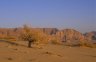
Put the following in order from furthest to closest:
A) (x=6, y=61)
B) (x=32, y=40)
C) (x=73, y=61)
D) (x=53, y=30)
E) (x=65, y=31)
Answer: (x=53, y=30)
(x=65, y=31)
(x=32, y=40)
(x=73, y=61)
(x=6, y=61)

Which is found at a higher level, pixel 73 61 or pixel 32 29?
pixel 32 29

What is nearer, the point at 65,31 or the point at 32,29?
the point at 32,29

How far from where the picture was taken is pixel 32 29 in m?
24.5

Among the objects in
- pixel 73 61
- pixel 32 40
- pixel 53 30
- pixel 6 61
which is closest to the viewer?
pixel 6 61

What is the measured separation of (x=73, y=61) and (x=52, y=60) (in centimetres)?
111

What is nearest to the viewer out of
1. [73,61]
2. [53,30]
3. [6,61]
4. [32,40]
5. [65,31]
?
[6,61]

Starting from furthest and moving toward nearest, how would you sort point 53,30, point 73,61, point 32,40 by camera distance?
point 53,30
point 32,40
point 73,61

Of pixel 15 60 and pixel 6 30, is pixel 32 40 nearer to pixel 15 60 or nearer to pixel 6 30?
pixel 15 60

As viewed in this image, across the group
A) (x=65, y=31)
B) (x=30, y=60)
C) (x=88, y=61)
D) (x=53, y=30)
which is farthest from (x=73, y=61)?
(x=53, y=30)

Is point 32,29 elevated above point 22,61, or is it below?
above

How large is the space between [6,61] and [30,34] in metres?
9.89

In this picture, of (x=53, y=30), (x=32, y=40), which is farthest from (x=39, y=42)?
(x=53, y=30)

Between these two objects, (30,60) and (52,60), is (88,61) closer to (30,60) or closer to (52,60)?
(52,60)

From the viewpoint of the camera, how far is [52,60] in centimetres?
1470
